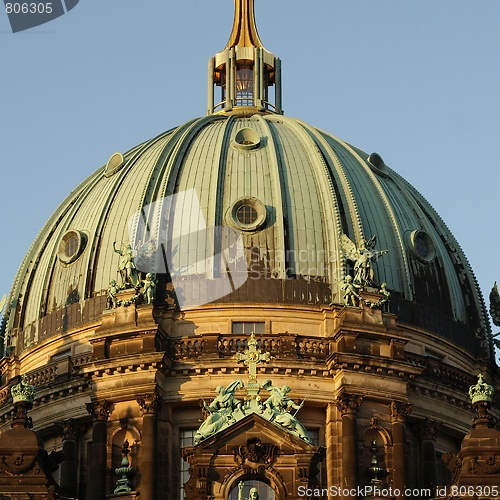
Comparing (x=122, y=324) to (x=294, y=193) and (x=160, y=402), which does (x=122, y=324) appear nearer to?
(x=160, y=402)

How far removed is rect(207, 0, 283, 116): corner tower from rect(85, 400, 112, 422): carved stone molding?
1861cm

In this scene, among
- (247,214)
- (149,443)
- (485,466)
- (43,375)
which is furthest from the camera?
(247,214)

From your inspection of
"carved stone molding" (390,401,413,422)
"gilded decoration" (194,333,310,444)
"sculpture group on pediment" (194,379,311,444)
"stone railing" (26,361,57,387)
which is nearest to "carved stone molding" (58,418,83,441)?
"stone railing" (26,361,57,387)

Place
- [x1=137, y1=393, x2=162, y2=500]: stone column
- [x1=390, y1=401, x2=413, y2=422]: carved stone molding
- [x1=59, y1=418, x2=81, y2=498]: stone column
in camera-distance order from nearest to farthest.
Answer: [x1=137, y1=393, x2=162, y2=500]: stone column
[x1=390, y1=401, x2=413, y2=422]: carved stone molding
[x1=59, y1=418, x2=81, y2=498]: stone column

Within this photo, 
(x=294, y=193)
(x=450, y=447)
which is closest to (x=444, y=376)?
(x=450, y=447)

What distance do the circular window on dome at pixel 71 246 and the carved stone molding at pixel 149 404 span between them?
340 inches

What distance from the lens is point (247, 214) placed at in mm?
73750

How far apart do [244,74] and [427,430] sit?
2197 cm

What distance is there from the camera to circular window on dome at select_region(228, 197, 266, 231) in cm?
7319

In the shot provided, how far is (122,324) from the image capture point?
231 feet

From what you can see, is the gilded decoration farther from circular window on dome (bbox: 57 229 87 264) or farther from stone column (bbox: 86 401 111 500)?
circular window on dome (bbox: 57 229 87 264)

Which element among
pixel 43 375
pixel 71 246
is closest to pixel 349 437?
pixel 43 375

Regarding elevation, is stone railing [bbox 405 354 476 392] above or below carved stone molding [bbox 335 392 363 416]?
above

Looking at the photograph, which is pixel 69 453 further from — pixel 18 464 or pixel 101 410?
pixel 18 464
